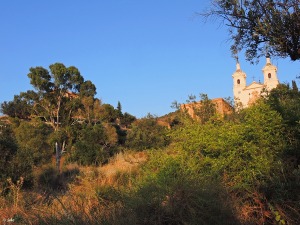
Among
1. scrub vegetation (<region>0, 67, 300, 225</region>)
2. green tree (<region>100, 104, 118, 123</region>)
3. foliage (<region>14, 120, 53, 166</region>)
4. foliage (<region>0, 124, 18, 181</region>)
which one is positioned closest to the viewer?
scrub vegetation (<region>0, 67, 300, 225</region>)

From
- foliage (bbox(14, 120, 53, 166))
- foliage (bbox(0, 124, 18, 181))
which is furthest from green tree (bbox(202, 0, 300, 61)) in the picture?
foliage (bbox(14, 120, 53, 166))

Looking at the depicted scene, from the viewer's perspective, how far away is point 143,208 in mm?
5355

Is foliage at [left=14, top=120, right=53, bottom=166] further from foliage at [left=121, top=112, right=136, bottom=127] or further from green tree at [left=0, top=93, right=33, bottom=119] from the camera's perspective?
foliage at [left=121, top=112, right=136, bottom=127]

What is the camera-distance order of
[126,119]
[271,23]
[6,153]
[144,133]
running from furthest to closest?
1. [126,119]
2. [144,133]
3. [6,153]
4. [271,23]

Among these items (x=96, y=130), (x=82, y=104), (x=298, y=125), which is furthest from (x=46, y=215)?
(x=82, y=104)

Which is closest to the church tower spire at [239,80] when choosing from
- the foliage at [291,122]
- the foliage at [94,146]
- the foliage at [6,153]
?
the foliage at [94,146]

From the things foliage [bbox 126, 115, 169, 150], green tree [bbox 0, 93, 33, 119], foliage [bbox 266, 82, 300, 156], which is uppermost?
green tree [bbox 0, 93, 33, 119]

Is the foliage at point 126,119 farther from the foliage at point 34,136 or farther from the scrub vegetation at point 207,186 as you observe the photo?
the scrub vegetation at point 207,186

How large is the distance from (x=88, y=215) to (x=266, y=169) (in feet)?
10.7

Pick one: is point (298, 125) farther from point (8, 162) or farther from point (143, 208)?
point (8, 162)

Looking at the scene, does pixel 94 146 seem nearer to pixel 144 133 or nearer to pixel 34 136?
pixel 144 133

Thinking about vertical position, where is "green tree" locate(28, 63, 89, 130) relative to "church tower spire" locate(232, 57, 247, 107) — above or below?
below

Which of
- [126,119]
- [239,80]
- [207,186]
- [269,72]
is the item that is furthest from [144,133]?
[239,80]

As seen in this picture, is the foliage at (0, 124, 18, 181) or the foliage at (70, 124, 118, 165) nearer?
the foliage at (0, 124, 18, 181)
